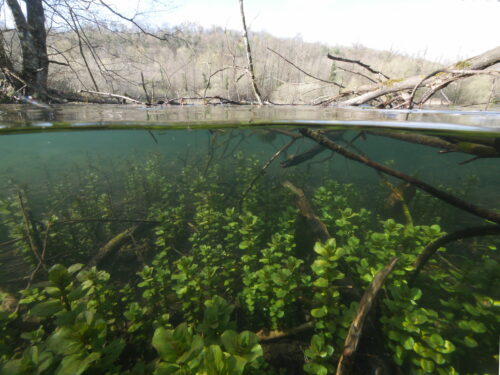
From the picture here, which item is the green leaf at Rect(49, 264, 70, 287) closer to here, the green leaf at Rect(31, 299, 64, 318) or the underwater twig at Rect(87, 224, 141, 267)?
the green leaf at Rect(31, 299, 64, 318)

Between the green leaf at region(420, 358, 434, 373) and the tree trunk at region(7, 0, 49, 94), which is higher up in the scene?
the tree trunk at region(7, 0, 49, 94)

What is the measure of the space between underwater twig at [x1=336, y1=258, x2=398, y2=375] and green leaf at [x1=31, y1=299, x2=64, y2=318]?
2.59 meters

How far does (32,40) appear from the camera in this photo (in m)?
6.36

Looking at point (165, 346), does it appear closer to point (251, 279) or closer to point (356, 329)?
point (251, 279)

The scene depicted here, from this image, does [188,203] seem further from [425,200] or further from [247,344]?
[425,200]

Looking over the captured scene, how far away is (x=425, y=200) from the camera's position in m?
6.18

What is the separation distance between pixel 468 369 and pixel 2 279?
24.2ft

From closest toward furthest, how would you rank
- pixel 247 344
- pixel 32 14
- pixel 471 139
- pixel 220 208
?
1. pixel 247 344
2. pixel 471 139
3. pixel 220 208
4. pixel 32 14

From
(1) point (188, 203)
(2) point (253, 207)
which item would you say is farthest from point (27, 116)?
(2) point (253, 207)

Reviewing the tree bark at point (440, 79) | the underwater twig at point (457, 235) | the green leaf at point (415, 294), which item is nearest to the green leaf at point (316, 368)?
the green leaf at point (415, 294)

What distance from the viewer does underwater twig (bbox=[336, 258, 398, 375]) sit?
205 centimetres

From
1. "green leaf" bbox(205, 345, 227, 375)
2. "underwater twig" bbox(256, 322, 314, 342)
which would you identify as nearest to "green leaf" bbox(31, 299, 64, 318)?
"green leaf" bbox(205, 345, 227, 375)

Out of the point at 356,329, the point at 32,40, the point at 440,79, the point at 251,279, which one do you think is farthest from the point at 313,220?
the point at 32,40

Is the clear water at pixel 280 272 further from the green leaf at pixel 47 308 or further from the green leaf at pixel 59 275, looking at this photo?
the green leaf at pixel 59 275
